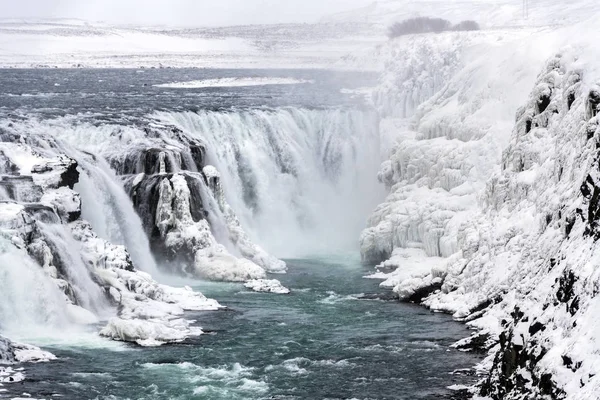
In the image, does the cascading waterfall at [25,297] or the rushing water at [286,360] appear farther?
the cascading waterfall at [25,297]

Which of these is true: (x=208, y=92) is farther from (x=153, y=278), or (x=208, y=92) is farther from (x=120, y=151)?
(x=153, y=278)

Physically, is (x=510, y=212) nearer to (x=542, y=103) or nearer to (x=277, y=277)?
(x=542, y=103)

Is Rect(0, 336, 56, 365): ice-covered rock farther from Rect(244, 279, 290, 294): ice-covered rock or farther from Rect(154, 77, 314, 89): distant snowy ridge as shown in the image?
Rect(154, 77, 314, 89): distant snowy ridge

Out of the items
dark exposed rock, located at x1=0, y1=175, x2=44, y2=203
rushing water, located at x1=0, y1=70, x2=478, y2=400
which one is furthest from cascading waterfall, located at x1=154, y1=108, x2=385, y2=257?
dark exposed rock, located at x1=0, y1=175, x2=44, y2=203

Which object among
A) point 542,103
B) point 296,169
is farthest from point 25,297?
point 296,169

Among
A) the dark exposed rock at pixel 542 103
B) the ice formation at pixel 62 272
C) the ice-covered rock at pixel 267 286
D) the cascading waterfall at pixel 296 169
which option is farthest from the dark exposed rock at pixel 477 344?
the cascading waterfall at pixel 296 169

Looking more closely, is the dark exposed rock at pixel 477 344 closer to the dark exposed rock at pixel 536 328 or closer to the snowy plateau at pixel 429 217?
the snowy plateau at pixel 429 217
